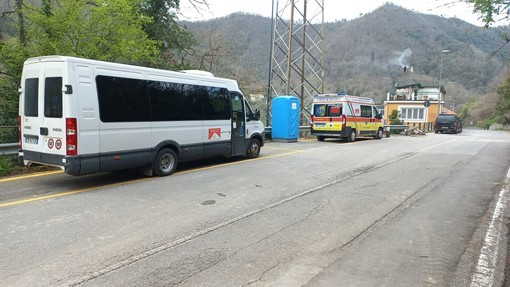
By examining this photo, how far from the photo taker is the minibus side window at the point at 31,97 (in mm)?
8008

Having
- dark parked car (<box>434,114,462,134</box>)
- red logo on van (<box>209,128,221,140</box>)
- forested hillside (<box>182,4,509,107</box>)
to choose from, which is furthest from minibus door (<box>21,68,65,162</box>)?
forested hillside (<box>182,4,509,107</box>)

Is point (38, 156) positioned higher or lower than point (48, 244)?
higher

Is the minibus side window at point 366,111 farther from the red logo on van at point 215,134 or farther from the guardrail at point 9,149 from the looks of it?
the guardrail at point 9,149

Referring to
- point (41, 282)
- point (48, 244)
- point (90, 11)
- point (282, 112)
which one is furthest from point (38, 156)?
point (282, 112)

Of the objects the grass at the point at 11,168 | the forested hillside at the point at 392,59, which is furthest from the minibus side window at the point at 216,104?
the forested hillside at the point at 392,59

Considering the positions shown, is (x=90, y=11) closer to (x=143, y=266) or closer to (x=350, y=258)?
(x=143, y=266)

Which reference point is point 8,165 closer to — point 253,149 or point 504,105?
point 253,149

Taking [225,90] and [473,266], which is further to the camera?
[225,90]

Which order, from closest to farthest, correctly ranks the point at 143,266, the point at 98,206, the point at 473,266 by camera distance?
the point at 143,266 → the point at 473,266 → the point at 98,206

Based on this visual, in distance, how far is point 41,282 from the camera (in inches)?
146

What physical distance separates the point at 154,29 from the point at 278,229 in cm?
1741

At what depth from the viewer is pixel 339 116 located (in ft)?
67.2

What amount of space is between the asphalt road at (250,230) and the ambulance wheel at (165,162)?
0.28 meters

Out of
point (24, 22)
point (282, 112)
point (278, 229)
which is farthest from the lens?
point (282, 112)
